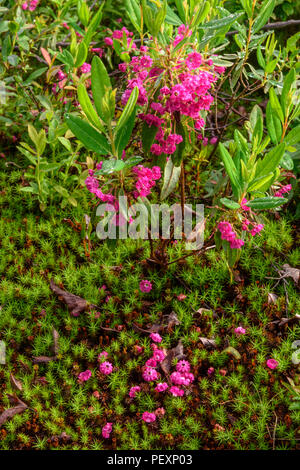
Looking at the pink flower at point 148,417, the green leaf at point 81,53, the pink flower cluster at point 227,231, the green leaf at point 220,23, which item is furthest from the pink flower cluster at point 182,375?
the green leaf at point 81,53

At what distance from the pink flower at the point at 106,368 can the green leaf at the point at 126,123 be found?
1283 mm

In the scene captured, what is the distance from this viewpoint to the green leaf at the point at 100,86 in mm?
1999

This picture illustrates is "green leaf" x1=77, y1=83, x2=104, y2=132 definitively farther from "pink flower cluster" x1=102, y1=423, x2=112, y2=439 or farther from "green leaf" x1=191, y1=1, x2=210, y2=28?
"pink flower cluster" x1=102, y1=423, x2=112, y2=439

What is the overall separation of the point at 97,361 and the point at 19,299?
2.43ft

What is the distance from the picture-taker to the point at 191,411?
257 cm

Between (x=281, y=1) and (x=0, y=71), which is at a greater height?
(x=281, y=1)

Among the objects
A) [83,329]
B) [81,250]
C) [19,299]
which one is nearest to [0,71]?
[81,250]

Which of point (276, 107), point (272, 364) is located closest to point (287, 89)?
point (276, 107)

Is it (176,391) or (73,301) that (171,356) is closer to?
(176,391)

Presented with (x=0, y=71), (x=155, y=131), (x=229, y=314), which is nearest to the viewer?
(x=155, y=131)

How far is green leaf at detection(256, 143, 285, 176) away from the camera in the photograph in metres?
2.19

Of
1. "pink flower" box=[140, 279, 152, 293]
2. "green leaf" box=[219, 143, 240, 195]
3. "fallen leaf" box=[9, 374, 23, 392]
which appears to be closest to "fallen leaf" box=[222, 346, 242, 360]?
"pink flower" box=[140, 279, 152, 293]
